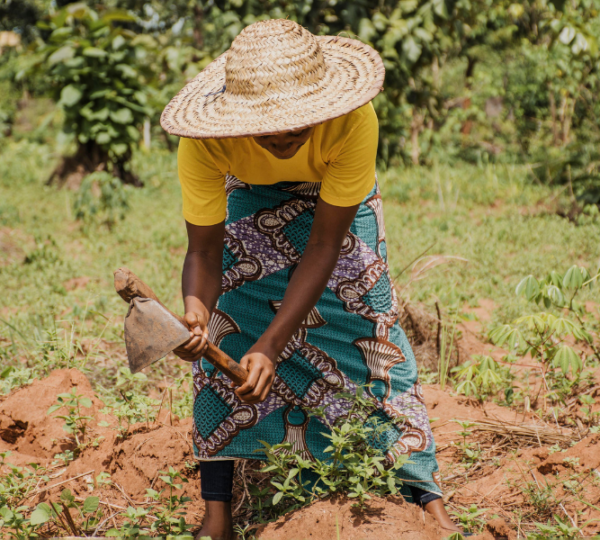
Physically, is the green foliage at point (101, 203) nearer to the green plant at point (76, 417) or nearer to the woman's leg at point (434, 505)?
the green plant at point (76, 417)

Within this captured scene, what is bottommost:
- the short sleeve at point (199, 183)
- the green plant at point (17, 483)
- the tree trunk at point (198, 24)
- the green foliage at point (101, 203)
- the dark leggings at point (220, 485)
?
the green foliage at point (101, 203)

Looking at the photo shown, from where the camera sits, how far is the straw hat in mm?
1452

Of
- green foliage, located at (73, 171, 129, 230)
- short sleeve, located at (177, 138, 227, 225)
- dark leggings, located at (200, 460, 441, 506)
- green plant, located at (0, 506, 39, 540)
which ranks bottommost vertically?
green foliage, located at (73, 171, 129, 230)

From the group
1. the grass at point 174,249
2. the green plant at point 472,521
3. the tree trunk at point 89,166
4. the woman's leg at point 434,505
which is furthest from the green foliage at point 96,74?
the green plant at point 472,521

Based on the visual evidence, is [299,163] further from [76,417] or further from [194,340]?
[76,417]

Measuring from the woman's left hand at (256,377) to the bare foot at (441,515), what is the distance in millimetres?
654

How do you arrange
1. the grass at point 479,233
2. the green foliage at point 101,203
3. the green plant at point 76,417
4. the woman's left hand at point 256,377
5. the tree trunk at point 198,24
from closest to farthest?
the woman's left hand at point 256,377
the green plant at point 76,417
the grass at point 479,233
the green foliage at point 101,203
the tree trunk at point 198,24

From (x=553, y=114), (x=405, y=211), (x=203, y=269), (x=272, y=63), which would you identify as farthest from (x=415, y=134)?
(x=272, y=63)

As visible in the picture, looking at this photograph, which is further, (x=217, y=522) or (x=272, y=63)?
(x=217, y=522)

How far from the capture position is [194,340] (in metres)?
1.46

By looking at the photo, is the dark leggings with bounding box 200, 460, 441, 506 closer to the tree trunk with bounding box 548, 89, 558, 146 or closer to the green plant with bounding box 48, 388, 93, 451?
the green plant with bounding box 48, 388, 93, 451

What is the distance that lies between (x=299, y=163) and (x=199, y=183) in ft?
0.91

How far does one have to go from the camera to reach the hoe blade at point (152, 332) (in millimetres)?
1395

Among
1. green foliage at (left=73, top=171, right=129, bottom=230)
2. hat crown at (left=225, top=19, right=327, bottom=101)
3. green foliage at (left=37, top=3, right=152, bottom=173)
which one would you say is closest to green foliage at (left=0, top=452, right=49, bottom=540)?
hat crown at (left=225, top=19, right=327, bottom=101)
